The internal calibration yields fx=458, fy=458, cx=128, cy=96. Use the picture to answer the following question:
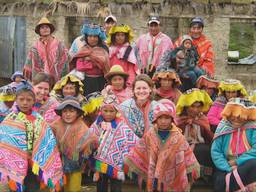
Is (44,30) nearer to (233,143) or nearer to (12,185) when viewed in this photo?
(12,185)

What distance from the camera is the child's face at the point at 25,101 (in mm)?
4508

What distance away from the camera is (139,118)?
16.6 feet

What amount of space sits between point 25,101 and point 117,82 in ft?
4.31

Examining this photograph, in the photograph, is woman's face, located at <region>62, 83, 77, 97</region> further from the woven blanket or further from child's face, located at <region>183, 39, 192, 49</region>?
child's face, located at <region>183, 39, 192, 49</region>

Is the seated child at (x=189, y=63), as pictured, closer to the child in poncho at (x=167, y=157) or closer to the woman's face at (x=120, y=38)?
the woman's face at (x=120, y=38)

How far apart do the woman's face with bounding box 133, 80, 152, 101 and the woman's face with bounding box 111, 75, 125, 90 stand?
1.38 feet

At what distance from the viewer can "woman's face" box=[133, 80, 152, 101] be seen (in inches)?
200

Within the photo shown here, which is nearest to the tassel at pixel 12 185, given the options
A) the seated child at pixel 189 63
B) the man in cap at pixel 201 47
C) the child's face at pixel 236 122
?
the child's face at pixel 236 122

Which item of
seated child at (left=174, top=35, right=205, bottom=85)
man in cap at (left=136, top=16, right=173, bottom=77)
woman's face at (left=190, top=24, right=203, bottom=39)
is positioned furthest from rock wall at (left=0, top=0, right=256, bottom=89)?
seated child at (left=174, top=35, right=205, bottom=85)

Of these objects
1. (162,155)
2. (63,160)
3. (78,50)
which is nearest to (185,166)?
(162,155)

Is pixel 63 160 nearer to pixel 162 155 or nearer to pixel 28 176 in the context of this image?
pixel 28 176

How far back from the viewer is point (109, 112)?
4.74 meters

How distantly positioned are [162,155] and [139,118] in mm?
685

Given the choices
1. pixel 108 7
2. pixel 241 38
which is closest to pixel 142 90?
pixel 108 7
